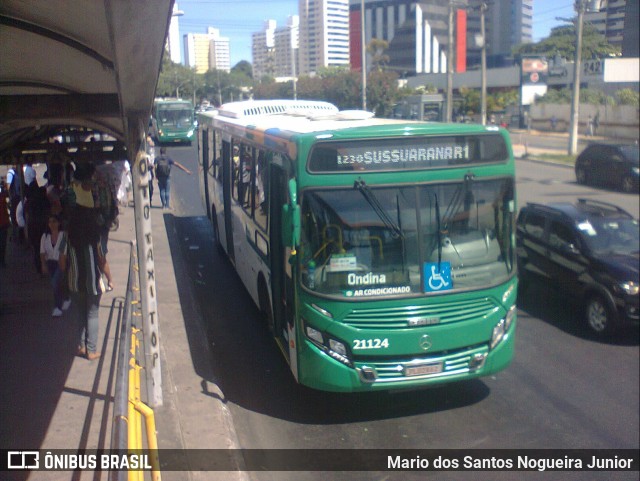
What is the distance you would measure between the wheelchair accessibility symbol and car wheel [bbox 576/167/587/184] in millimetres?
22660

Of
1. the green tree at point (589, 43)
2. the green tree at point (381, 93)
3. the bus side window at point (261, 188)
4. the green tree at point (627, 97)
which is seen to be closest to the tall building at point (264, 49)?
the green tree at point (381, 93)

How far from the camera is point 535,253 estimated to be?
35.3 ft

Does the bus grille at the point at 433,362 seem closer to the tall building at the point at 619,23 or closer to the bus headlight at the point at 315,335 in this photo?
the bus headlight at the point at 315,335

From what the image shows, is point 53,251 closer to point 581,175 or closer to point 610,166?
point 610,166

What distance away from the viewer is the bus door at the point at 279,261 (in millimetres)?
7242

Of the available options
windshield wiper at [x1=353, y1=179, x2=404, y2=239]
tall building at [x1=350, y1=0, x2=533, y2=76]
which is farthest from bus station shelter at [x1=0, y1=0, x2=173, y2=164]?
tall building at [x1=350, y1=0, x2=533, y2=76]

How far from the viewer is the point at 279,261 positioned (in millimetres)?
7641

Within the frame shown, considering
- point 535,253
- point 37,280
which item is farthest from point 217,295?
point 535,253

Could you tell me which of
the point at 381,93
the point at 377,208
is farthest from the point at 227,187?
the point at 381,93

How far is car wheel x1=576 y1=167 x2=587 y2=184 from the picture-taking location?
89.1 ft

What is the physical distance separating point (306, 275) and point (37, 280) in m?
7.31

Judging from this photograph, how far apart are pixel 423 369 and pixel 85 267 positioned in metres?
3.90

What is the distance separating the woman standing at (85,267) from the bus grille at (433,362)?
3.16m

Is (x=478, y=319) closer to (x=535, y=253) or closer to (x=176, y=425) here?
(x=176, y=425)
